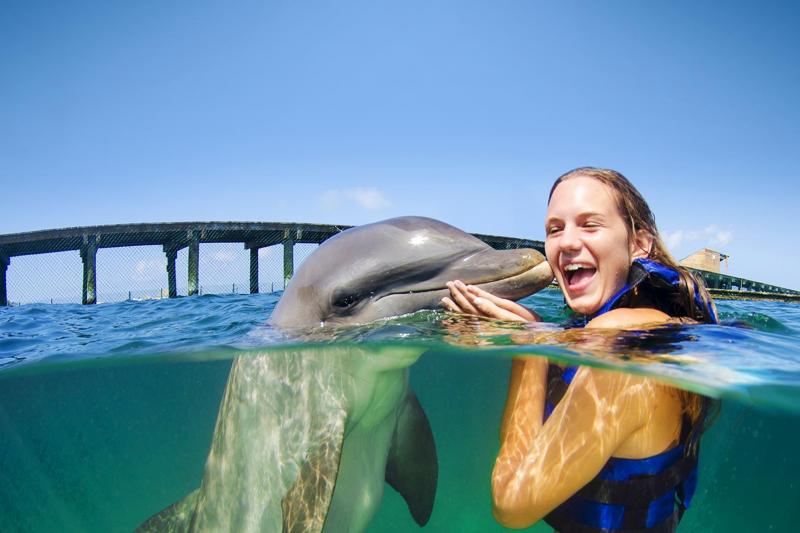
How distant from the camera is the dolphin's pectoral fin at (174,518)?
3445 mm

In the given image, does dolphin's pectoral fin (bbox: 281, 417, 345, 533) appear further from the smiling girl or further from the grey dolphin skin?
the smiling girl

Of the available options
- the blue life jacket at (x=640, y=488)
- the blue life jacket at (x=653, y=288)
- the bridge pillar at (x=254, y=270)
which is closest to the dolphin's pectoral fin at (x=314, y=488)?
the blue life jacket at (x=640, y=488)

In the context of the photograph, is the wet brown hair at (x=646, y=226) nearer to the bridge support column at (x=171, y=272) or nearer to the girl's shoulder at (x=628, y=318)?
the girl's shoulder at (x=628, y=318)

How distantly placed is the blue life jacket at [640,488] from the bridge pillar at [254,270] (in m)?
14.9

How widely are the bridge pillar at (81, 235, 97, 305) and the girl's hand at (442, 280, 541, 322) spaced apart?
16.7 metres

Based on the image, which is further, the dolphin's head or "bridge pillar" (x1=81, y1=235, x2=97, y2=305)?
"bridge pillar" (x1=81, y1=235, x2=97, y2=305)

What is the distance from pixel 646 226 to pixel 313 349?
2.28 m

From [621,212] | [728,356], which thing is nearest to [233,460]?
[621,212]

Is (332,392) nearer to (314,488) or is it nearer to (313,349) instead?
(313,349)

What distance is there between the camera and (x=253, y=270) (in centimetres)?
1936

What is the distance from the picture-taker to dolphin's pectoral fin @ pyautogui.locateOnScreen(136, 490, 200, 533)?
3445 mm

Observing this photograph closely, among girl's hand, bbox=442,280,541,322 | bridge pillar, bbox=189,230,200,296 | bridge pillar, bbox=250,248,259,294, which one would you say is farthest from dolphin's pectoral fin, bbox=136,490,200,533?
bridge pillar, bbox=189,230,200,296

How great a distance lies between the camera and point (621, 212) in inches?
110

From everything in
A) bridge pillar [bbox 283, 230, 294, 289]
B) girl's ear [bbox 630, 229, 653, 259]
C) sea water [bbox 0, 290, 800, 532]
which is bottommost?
sea water [bbox 0, 290, 800, 532]
